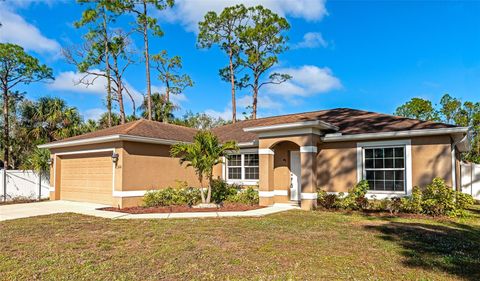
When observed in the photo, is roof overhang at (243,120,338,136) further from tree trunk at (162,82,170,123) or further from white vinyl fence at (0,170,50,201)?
tree trunk at (162,82,170,123)

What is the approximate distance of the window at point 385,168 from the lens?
37.7 ft

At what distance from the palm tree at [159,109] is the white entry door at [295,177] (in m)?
18.1

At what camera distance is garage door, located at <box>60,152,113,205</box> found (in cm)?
1400

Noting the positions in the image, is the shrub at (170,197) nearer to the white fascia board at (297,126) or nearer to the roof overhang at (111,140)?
the roof overhang at (111,140)

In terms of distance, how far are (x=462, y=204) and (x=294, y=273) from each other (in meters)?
8.24

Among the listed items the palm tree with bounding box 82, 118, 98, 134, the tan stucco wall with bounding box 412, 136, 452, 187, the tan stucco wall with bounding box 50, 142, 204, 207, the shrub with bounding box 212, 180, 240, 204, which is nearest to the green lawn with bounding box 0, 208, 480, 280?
the tan stucco wall with bounding box 412, 136, 452, 187

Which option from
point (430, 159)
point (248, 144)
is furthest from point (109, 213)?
point (430, 159)

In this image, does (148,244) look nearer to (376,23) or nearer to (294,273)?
(294,273)

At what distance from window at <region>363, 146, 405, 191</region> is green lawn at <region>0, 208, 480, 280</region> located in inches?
81.2

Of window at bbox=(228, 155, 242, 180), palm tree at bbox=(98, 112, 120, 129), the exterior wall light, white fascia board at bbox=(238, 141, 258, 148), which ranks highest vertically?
palm tree at bbox=(98, 112, 120, 129)

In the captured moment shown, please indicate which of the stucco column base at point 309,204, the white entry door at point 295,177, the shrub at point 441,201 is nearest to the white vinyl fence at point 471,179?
the shrub at point 441,201

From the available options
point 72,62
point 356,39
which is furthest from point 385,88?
point 72,62

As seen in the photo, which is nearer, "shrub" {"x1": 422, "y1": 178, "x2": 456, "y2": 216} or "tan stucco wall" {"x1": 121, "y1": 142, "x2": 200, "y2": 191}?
"shrub" {"x1": 422, "y1": 178, "x2": 456, "y2": 216}

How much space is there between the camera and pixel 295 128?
12.4m
